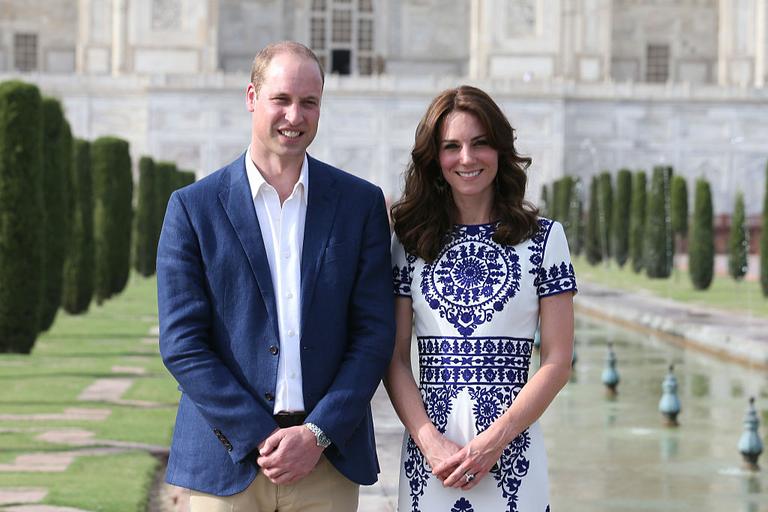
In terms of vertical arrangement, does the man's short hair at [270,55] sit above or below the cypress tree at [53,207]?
above

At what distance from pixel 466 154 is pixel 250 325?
0.66 meters

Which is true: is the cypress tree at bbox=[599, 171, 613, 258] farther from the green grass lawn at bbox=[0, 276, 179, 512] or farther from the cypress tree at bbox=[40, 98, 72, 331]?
the cypress tree at bbox=[40, 98, 72, 331]

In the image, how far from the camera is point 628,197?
1087 inches

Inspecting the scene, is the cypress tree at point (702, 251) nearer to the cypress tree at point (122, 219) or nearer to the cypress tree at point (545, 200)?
the cypress tree at point (122, 219)

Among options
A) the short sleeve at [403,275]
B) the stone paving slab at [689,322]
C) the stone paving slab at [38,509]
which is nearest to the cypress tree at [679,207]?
the stone paving slab at [689,322]

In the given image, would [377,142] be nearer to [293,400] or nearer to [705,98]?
[705,98]

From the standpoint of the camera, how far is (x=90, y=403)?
9.09 m

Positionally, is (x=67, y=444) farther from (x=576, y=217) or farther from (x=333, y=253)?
(x=576, y=217)

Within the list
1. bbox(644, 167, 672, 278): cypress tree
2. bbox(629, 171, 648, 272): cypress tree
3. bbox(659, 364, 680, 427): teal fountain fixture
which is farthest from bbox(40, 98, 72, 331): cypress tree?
bbox(629, 171, 648, 272): cypress tree

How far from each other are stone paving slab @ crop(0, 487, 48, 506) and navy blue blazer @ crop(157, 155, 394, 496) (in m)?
2.70

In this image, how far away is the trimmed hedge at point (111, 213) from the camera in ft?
61.9

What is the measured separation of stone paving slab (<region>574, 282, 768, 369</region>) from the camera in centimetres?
1308

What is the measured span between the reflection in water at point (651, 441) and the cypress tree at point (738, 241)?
282 inches

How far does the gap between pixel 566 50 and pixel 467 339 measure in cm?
4035
